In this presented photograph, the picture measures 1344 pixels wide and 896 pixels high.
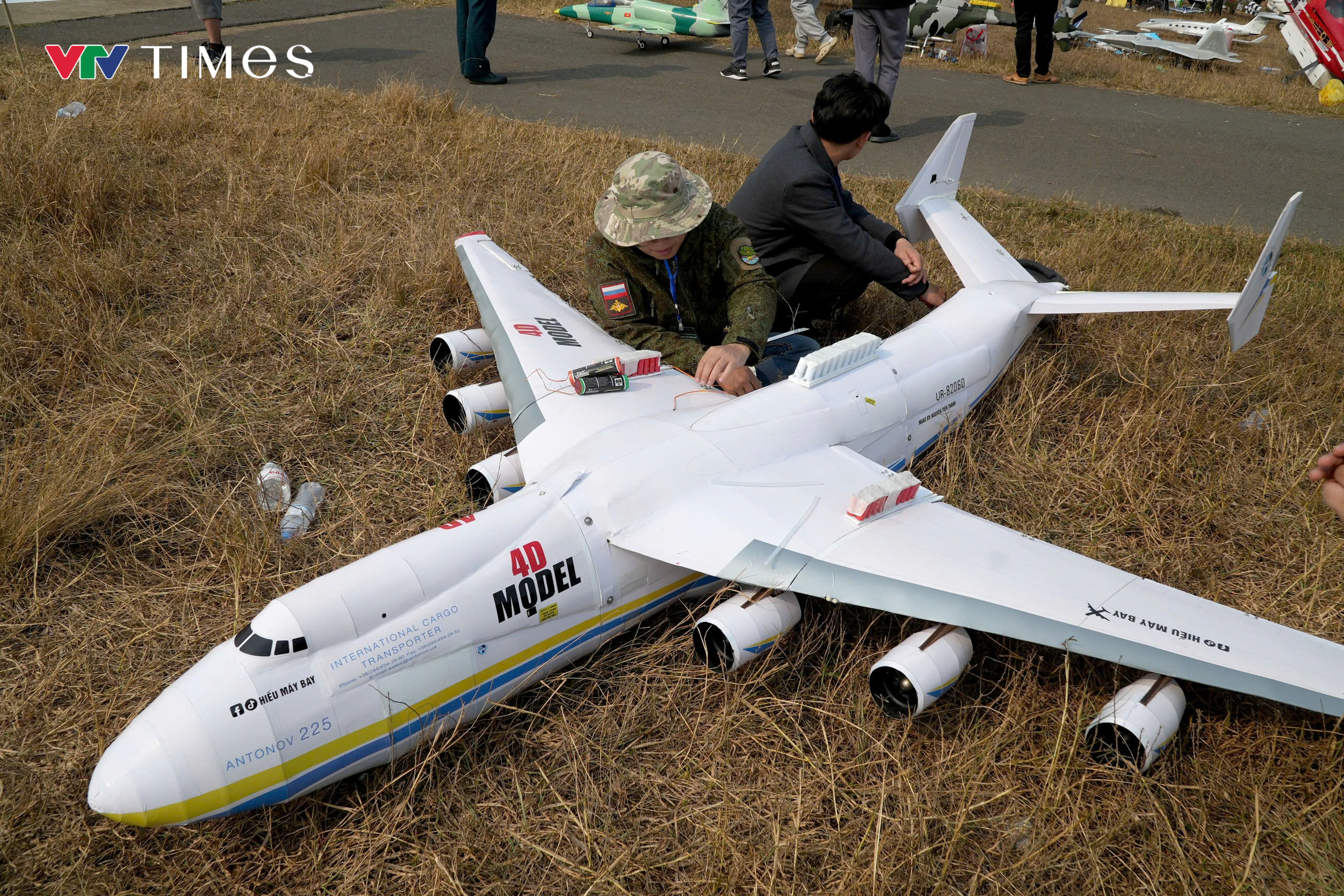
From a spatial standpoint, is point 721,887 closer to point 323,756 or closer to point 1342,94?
point 323,756

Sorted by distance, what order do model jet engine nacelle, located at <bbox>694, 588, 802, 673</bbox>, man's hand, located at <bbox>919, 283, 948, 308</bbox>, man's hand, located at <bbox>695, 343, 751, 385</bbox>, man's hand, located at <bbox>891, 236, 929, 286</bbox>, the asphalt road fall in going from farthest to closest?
the asphalt road < man's hand, located at <bbox>919, 283, 948, 308</bbox> < man's hand, located at <bbox>891, 236, 929, 286</bbox> < man's hand, located at <bbox>695, 343, 751, 385</bbox> < model jet engine nacelle, located at <bbox>694, 588, 802, 673</bbox>

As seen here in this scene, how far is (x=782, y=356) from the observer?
657 cm

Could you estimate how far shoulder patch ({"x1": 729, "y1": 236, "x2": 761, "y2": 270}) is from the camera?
604cm

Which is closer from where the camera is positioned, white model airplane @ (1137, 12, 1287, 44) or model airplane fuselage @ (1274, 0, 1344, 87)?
model airplane fuselage @ (1274, 0, 1344, 87)

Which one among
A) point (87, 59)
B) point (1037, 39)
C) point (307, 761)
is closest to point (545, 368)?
point (307, 761)

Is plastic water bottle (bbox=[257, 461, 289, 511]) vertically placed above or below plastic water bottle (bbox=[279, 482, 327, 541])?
above

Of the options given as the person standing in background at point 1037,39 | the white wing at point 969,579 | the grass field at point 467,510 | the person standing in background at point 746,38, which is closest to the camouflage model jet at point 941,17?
the person standing in background at point 1037,39

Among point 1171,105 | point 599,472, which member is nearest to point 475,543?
point 599,472

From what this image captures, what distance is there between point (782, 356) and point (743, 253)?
0.93m

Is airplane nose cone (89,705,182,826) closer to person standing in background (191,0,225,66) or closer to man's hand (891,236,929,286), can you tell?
man's hand (891,236,929,286)

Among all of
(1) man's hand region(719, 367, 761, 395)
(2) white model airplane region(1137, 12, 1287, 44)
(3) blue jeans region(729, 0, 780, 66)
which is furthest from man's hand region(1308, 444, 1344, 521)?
(2) white model airplane region(1137, 12, 1287, 44)

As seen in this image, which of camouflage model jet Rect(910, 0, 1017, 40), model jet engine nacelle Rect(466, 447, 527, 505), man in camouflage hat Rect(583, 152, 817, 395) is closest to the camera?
model jet engine nacelle Rect(466, 447, 527, 505)

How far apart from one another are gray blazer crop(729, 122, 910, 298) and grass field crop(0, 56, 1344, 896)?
1356mm

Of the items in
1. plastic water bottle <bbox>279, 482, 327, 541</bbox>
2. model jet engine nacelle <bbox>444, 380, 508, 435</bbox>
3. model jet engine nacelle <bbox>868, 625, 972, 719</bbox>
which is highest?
model jet engine nacelle <bbox>444, 380, 508, 435</bbox>
